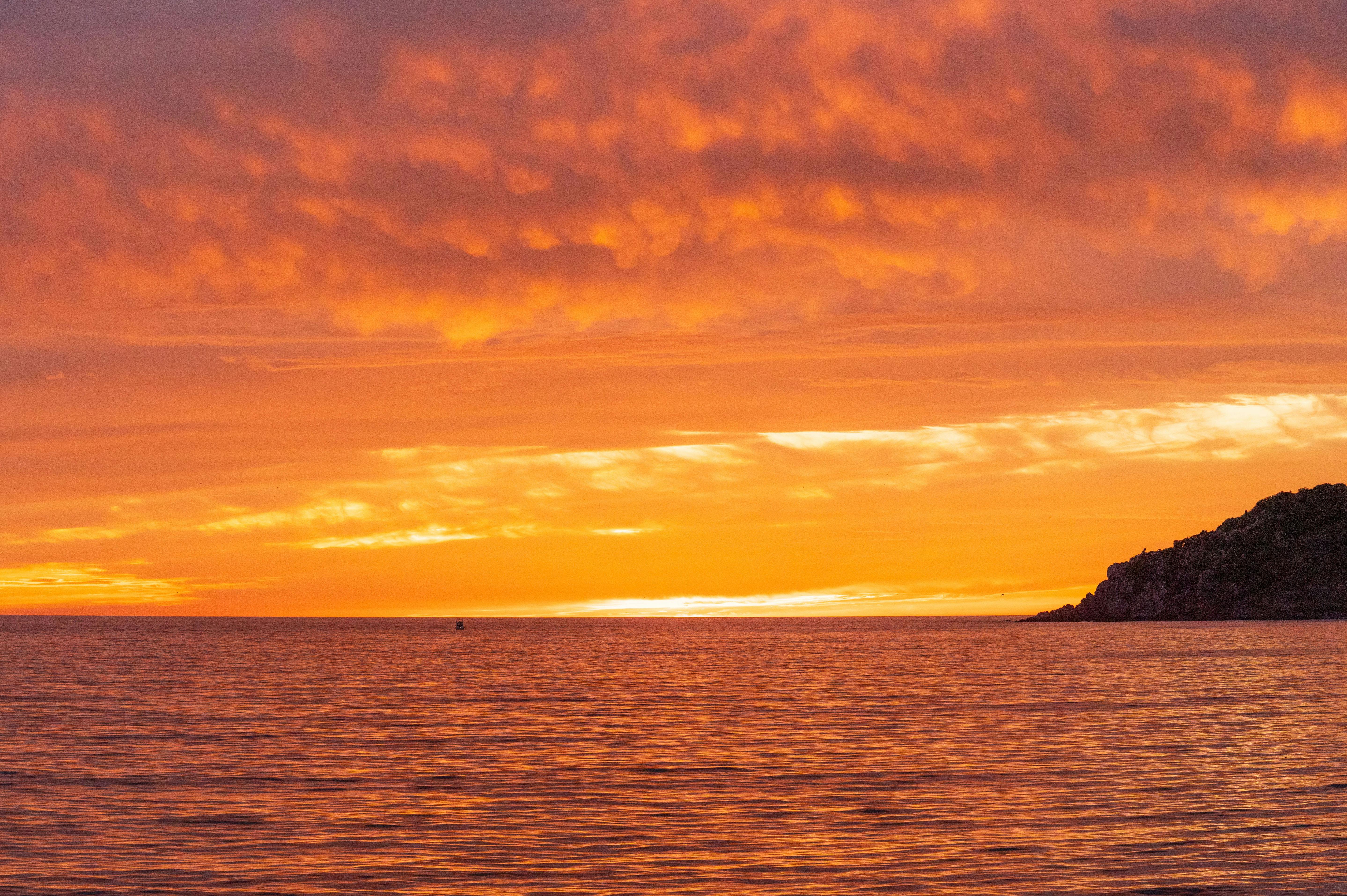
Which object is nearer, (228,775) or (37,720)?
(228,775)

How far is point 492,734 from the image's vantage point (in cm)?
5509

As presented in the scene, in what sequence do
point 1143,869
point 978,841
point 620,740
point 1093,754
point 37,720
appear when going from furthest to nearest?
point 37,720, point 620,740, point 1093,754, point 978,841, point 1143,869

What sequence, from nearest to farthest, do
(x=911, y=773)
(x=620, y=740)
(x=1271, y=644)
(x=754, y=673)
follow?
1. (x=911, y=773)
2. (x=620, y=740)
3. (x=754, y=673)
4. (x=1271, y=644)

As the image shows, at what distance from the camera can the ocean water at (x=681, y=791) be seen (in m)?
26.6

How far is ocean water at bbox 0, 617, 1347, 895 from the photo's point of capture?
Result: 26.6 m

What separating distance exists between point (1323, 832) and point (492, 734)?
34376 millimetres

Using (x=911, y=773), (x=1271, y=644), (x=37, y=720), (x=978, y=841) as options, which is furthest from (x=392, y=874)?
(x=1271, y=644)

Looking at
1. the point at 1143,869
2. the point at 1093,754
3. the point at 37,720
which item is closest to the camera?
the point at 1143,869

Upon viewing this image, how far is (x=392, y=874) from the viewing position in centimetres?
2678

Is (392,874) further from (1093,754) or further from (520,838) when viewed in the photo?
Result: (1093,754)

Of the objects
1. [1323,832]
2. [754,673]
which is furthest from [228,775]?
[754,673]

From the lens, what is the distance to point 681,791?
37.7 m

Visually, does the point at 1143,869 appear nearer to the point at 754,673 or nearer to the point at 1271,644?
the point at 754,673

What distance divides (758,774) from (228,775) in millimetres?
17186
